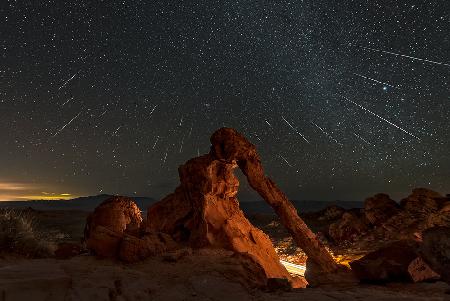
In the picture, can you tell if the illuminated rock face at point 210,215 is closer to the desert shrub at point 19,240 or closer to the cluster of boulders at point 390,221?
the desert shrub at point 19,240

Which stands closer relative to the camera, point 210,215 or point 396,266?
point 396,266

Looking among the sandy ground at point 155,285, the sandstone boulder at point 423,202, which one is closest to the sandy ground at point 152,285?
the sandy ground at point 155,285

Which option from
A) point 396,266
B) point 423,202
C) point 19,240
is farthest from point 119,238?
point 423,202

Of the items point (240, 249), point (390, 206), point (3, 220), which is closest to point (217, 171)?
point (240, 249)

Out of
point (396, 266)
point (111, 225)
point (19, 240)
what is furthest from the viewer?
point (111, 225)

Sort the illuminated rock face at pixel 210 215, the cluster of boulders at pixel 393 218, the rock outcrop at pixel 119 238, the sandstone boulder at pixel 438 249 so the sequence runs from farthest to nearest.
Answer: the cluster of boulders at pixel 393 218
the illuminated rock face at pixel 210 215
the rock outcrop at pixel 119 238
the sandstone boulder at pixel 438 249

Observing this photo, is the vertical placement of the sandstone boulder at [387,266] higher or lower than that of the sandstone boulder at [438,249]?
lower

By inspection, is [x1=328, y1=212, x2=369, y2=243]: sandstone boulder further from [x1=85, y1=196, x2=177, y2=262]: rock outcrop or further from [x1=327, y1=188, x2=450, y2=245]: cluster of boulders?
[x1=85, y1=196, x2=177, y2=262]: rock outcrop

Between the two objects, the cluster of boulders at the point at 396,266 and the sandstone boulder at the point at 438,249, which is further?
the cluster of boulders at the point at 396,266

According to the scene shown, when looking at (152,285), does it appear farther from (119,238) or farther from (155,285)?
(119,238)

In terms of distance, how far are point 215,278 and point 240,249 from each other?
4.89 metres

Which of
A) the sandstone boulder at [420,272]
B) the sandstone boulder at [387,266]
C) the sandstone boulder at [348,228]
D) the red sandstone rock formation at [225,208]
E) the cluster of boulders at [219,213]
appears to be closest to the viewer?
the sandstone boulder at [420,272]

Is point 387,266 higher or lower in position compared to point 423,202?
lower

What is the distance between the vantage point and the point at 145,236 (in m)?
11.1
